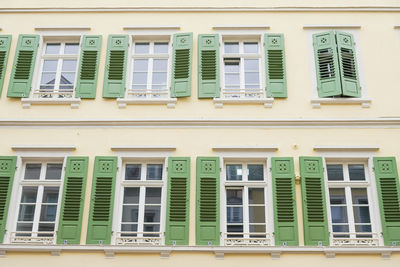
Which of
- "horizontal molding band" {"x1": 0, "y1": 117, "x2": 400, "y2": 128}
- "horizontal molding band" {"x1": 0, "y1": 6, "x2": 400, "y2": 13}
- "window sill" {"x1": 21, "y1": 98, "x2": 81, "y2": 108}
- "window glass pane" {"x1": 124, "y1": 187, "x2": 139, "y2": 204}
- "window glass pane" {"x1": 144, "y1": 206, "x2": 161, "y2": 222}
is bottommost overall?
"window glass pane" {"x1": 144, "y1": 206, "x2": 161, "y2": 222}

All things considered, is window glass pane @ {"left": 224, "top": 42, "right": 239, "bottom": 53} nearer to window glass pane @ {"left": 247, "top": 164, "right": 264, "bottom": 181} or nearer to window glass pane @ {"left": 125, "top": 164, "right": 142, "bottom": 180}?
window glass pane @ {"left": 247, "top": 164, "right": 264, "bottom": 181}

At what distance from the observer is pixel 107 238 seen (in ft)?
33.8

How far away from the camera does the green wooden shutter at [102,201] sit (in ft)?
33.9

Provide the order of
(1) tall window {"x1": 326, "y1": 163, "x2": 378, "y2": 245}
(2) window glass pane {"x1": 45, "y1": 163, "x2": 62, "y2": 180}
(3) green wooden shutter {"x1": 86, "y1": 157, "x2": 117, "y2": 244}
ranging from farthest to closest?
(2) window glass pane {"x1": 45, "y1": 163, "x2": 62, "y2": 180} → (1) tall window {"x1": 326, "y1": 163, "x2": 378, "y2": 245} → (3) green wooden shutter {"x1": 86, "y1": 157, "x2": 117, "y2": 244}

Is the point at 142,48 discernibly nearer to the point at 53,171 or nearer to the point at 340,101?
the point at 53,171

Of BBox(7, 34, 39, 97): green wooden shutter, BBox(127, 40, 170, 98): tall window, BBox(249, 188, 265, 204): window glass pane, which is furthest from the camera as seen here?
BBox(127, 40, 170, 98): tall window

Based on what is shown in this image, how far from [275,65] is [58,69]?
4989mm

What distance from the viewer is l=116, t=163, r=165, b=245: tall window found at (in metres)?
10.5

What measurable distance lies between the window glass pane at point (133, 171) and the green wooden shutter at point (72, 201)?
0.86m

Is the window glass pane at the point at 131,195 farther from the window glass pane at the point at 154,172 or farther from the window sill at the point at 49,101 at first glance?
the window sill at the point at 49,101

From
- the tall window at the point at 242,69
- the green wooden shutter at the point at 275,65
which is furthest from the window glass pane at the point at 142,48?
the green wooden shutter at the point at 275,65

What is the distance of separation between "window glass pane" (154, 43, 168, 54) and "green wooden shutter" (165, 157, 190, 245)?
2.89 meters

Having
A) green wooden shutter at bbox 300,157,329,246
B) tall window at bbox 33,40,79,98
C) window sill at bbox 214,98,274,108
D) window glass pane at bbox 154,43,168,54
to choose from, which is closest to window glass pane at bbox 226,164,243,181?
green wooden shutter at bbox 300,157,329,246

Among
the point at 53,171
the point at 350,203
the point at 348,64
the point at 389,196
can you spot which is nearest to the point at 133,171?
the point at 53,171
